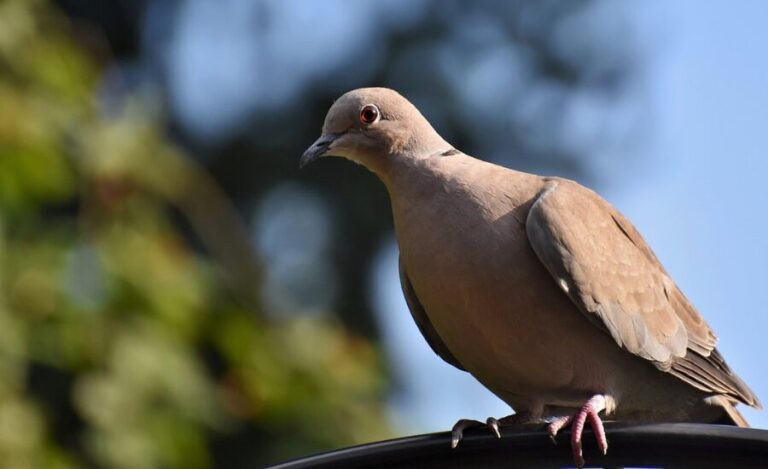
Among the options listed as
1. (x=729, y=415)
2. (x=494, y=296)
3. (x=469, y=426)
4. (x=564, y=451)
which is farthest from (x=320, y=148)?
(x=729, y=415)

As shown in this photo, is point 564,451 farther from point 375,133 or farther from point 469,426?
point 375,133

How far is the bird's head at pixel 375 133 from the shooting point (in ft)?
12.2

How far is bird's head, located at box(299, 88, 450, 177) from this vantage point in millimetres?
3709

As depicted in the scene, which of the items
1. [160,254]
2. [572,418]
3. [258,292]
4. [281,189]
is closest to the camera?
[572,418]

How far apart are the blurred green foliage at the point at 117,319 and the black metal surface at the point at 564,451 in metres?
1.70

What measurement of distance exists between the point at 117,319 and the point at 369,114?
1209 millimetres

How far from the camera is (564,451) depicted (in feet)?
9.57

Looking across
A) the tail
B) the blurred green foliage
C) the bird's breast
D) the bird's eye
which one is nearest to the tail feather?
the tail

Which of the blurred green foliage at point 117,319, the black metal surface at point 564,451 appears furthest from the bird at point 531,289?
the blurred green foliage at point 117,319

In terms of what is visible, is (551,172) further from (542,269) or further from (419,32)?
(542,269)

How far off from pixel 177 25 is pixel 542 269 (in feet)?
21.6

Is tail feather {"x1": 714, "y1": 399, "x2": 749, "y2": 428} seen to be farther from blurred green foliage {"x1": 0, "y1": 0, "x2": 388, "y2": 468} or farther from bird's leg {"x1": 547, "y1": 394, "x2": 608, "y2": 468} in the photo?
blurred green foliage {"x1": 0, "y1": 0, "x2": 388, "y2": 468}

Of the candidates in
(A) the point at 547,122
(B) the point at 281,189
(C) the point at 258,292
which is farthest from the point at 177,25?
(C) the point at 258,292

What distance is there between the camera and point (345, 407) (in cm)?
470
